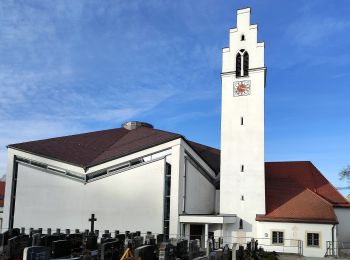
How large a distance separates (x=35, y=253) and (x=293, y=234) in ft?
69.4

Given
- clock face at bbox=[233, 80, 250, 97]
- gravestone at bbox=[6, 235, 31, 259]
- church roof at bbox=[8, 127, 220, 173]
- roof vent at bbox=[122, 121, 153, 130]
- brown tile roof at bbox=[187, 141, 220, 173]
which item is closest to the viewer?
gravestone at bbox=[6, 235, 31, 259]

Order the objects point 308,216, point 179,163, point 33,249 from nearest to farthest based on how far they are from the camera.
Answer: point 33,249, point 308,216, point 179,163

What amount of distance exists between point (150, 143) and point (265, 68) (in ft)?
35.1

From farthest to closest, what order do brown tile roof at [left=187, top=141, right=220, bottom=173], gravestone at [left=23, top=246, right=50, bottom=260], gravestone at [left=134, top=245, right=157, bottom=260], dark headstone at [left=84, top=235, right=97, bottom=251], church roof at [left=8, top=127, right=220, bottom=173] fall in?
1. brown tile roof at [left=187, top=141, right=220, bottom=173]
2. church roof at [left=8, top=127, right=220, bottom=173]
3. dark headstone at [left=84, top=235, right=97, bottom=251]
4. gravestone at [left=134, top=245, right=157, bottom=260]
5. gravestone at [left=23, top=246, right=50, bottom=260]

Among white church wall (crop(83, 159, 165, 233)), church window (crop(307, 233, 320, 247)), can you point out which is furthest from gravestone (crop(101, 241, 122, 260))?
church window (crop(307, 233, 320, 247))

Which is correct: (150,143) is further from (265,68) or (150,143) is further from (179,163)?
(265,68)

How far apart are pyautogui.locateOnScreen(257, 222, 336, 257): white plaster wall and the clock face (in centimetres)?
984

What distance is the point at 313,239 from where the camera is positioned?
96.2 ft

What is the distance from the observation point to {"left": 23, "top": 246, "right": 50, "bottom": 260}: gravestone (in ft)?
43.2

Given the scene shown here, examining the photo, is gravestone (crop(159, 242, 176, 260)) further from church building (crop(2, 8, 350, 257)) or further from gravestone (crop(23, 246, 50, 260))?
church building (crop(2, 8, 350, 257))

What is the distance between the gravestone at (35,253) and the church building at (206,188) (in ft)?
60.1

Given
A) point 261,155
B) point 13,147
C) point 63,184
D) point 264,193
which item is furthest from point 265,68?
point 13,147

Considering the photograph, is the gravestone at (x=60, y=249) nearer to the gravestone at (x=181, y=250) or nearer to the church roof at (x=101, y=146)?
the gravestone at (x=181, y=250)

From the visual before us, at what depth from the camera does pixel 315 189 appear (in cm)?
3369
